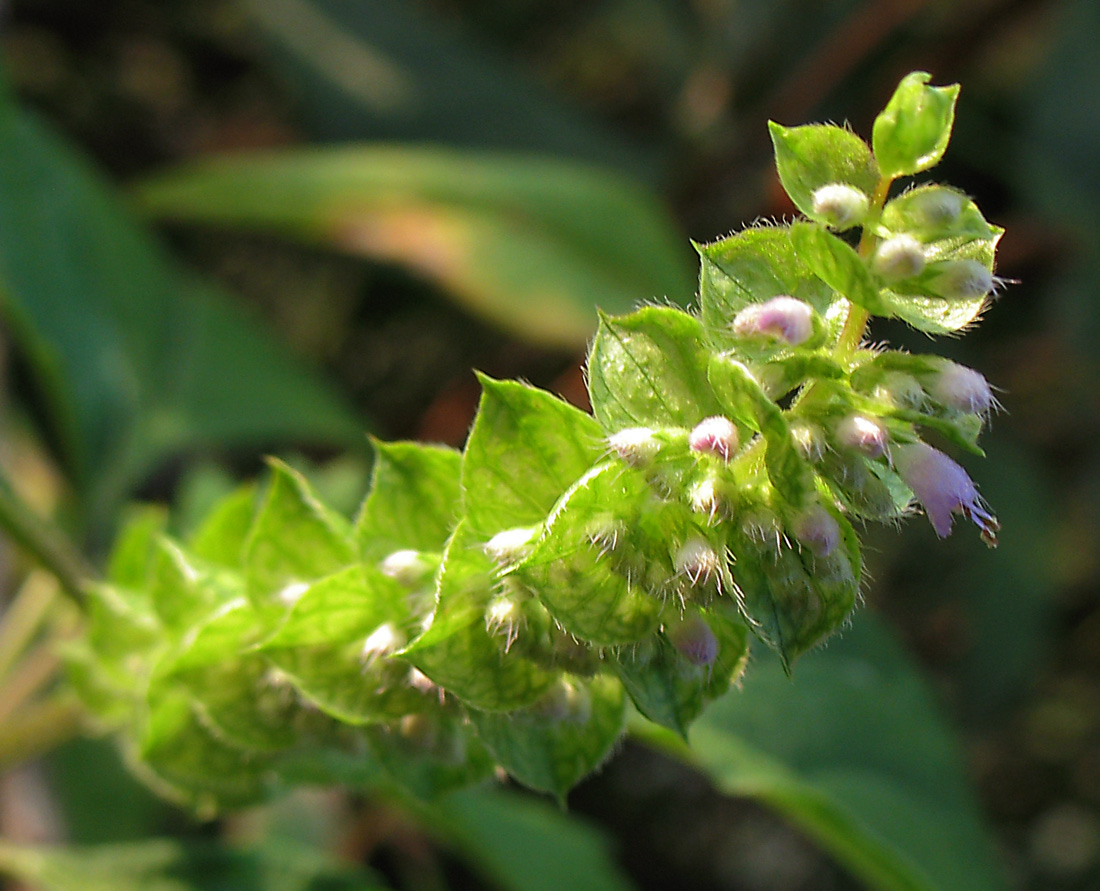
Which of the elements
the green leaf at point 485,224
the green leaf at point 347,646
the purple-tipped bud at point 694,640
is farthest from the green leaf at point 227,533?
the green leaf at point 485,224

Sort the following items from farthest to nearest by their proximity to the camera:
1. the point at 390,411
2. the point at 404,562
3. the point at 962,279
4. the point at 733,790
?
the point at 390,411 < the point at 733,790 < the point at 404,562 < the point at 962,279

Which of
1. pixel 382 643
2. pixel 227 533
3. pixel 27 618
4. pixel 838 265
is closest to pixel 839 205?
pixel 838 265

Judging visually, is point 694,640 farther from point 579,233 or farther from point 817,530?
point 579,233

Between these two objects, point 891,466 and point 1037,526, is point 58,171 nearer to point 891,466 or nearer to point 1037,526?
point 891,466

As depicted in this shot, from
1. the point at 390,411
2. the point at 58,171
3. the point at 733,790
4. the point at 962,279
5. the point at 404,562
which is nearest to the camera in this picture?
the point at 962,279

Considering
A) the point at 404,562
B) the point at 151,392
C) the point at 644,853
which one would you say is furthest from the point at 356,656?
the point at 644,853

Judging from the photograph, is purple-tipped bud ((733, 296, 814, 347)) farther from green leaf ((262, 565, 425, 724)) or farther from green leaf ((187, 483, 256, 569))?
green leaf ((187, 483, 256, 569))

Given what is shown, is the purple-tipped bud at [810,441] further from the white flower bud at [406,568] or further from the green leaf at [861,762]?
the green leaf at [861,762]
